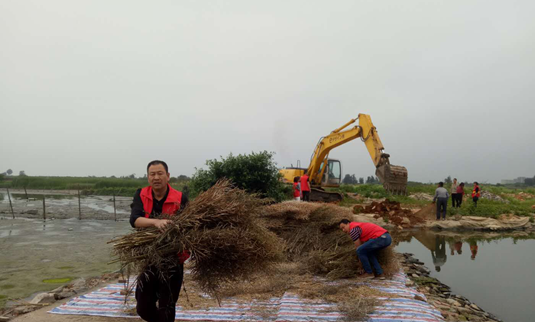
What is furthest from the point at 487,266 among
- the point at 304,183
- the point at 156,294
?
the point at 156,294

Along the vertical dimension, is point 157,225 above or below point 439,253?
above

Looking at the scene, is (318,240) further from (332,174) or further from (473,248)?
Answer: (332,174)

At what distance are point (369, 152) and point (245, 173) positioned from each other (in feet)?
20.0

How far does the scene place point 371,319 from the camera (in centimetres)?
374

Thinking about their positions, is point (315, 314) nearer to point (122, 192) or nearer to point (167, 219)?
point (167, 219)

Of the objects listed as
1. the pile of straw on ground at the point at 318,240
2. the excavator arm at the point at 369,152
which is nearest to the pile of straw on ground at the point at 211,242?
the pile of straw on ground at the point at 318,240

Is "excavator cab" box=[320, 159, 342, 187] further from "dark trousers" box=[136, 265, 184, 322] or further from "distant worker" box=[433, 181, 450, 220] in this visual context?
"dark trousers" box=[136, 265, 184, 322]

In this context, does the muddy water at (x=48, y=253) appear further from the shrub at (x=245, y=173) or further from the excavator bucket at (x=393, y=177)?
the excavator bucket at (x=393, y=177)

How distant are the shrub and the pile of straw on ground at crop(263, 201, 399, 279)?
4522mm

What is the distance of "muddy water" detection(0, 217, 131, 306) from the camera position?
21.3ft

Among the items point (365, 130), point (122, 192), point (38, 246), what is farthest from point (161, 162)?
point (122, 192)

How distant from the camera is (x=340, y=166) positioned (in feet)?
58.7

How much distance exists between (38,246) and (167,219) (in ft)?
30.1

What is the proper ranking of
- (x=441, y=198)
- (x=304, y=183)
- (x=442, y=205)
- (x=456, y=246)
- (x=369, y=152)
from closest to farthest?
1. (x=456, y=246)
2. (x=441, y=198)
3. (x=304, y=183)
4. (x=442, y=205)
5. (x=369, y=152)
